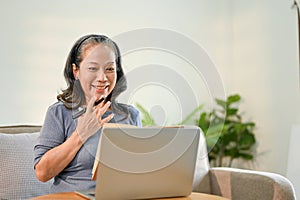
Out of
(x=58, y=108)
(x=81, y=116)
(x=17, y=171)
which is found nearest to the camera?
(x=81, y=116)

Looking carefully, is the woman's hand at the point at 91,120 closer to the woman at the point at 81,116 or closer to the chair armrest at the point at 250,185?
the woman at the point at 81,116

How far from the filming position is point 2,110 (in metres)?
2.63

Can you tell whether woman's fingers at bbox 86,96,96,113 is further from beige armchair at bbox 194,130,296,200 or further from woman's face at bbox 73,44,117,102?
beige armchair at bbox 194,130,296,200

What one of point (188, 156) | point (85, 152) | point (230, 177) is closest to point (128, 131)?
point (188, 156)

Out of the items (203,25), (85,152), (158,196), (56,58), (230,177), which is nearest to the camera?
(158,196)

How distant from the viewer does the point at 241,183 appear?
7.10 feet

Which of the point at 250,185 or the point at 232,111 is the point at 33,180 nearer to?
the point at 250,185

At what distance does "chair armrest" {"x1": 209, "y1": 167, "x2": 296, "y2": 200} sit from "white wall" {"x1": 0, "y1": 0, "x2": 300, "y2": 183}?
802mm

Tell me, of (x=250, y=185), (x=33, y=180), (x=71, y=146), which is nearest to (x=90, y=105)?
(x=71, y=146)

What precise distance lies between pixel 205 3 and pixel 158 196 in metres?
2.37

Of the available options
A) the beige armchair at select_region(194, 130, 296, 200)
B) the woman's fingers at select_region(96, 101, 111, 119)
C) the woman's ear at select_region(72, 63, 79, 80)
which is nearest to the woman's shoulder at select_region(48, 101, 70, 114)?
the woman's ear at select_region(72, 63, 79, 80)

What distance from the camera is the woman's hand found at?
4.96ft

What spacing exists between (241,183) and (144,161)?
983 mm

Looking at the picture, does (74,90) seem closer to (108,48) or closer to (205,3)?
(108,48)
